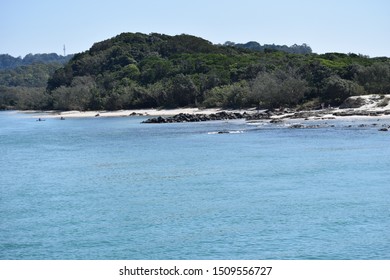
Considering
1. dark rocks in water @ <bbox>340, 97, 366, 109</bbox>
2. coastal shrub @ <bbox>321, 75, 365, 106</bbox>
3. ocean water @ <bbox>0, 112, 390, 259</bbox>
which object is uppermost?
coastal shrub @ <bbox>321, 75, 365, 106</bbox>

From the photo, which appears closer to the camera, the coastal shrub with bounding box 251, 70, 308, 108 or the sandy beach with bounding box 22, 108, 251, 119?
the coastal shrub with bounding box 251, 70, 308, 108

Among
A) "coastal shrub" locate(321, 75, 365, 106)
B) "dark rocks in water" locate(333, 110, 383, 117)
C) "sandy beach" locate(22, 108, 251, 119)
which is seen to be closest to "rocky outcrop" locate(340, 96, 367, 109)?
"coastal shrub" locate(321, 75, 365, 106)

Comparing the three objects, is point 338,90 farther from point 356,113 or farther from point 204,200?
point 204,200

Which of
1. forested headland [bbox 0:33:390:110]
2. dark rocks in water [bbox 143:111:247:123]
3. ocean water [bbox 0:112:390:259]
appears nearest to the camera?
ocean water [bbox 0:112:390:259]

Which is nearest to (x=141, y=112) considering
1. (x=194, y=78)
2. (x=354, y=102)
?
(x=194, y=78)

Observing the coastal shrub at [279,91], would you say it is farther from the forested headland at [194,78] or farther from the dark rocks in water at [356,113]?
the dark rocks in water at [356,113]

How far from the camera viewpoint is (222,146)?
51.0m

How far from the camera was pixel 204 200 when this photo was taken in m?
29.2

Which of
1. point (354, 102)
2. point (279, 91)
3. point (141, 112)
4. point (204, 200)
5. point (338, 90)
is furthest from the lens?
point (141, 112)

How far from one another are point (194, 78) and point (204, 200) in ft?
271

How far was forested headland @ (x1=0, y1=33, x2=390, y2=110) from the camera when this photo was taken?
3295 inches

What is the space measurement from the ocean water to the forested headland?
30.0 m

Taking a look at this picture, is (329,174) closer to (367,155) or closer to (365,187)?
(365,187)

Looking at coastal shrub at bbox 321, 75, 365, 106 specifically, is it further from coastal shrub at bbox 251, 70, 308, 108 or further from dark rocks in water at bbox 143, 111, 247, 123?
dark rocks in water at bbox 143, 111, 247, 123
